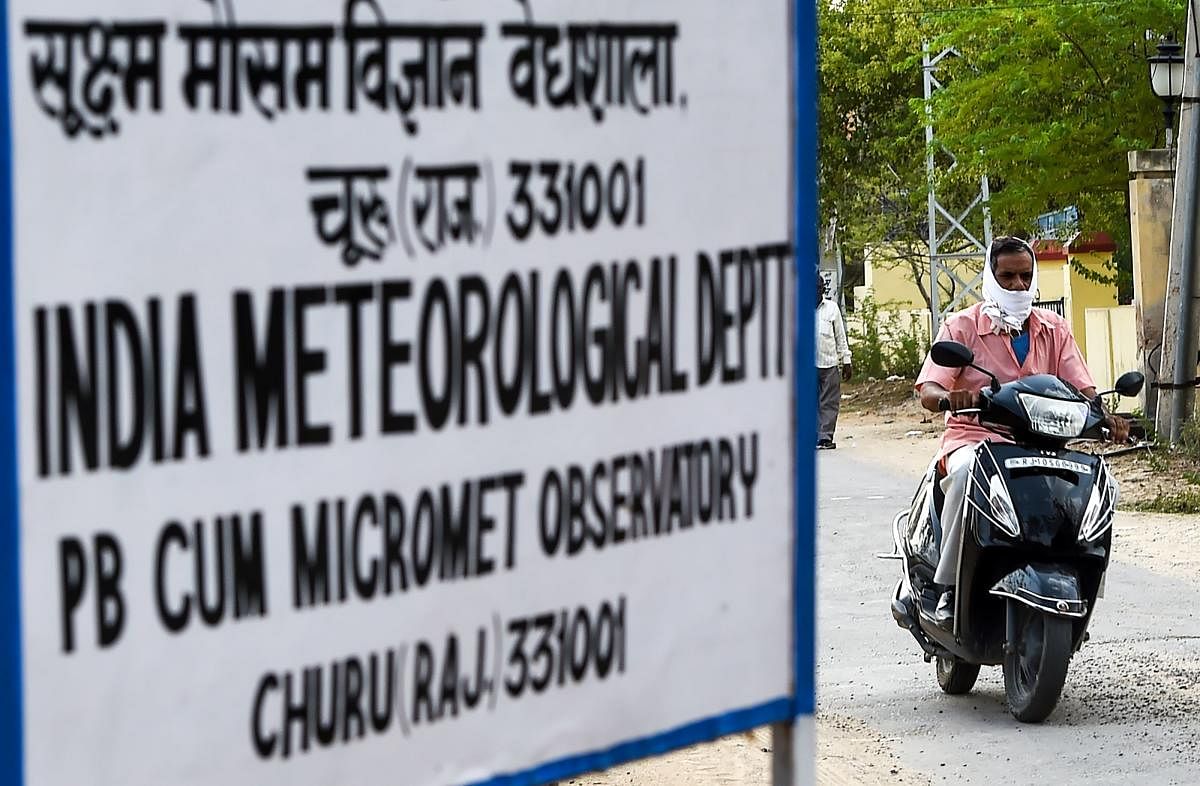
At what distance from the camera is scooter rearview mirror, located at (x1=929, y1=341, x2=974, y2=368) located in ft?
20.8

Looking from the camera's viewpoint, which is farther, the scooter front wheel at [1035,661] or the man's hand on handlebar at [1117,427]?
the man's hand on handlebar at [1117,427]

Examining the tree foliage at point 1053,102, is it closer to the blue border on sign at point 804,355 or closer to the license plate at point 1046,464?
the license plate at point 1046,464

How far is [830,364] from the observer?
64.8 ft

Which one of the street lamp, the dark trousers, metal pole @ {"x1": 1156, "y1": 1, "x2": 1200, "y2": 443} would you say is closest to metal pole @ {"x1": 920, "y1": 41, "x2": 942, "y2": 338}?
the dark trousers

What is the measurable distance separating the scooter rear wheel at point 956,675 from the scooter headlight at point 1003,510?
82 cm

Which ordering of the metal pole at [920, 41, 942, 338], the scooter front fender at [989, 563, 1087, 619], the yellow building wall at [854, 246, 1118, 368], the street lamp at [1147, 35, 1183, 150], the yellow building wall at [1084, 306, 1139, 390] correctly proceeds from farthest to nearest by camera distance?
the yellow building wall at [854, 246, 1118, 368], the metal pole at [920, 41, 942, 338], the yellow building wall at [1084, 306, 1139, 390], the street lamp at [1147, 35, 1183, 150], the scooter front fender at [989, 563, 1087, 619]

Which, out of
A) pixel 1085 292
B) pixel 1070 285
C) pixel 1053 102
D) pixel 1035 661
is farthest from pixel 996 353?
pixel 1085 292

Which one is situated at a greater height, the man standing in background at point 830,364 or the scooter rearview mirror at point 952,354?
the scooter rearview mirror at point 952,354

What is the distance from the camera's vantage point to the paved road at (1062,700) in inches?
247

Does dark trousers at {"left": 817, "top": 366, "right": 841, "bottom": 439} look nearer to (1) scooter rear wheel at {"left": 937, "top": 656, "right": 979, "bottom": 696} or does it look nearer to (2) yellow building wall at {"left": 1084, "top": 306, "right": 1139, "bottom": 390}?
(2) yellow building wall at {"left": 1084, "top": 306, "right": 1139, "bottom": 390}

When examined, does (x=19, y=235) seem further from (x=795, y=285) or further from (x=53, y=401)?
(x=795, y=285)

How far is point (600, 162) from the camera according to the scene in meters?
2.44

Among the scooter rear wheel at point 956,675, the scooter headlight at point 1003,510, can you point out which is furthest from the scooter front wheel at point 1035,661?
the scooter rear wheel at point 956,675

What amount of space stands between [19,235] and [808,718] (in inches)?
52.8
